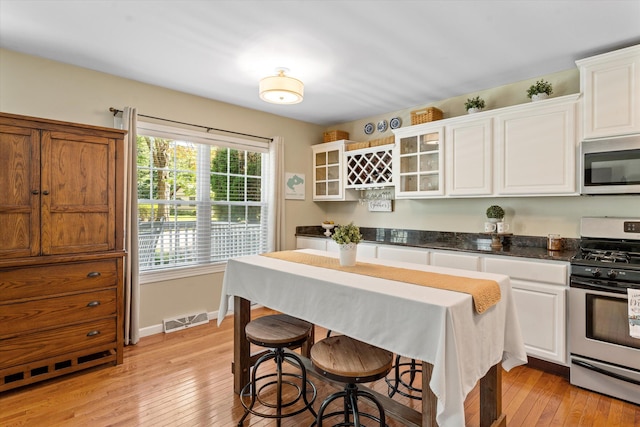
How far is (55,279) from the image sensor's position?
2529mm

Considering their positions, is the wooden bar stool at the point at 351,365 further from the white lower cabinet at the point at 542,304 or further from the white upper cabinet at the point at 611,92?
the white upper cabinet at the point at 611,92

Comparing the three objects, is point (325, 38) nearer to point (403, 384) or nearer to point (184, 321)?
point (403, 384)

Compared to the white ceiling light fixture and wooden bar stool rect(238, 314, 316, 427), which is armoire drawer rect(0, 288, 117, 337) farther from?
the white ceiling light fixture

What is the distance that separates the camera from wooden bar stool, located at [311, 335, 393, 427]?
5.11ft

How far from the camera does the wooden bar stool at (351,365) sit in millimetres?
1557

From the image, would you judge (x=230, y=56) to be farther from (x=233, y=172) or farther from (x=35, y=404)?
(x=35, y=404)

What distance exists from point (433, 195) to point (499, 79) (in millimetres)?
1283

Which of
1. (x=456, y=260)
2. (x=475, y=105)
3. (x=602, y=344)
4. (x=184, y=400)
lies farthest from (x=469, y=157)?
(x=184, y=400)

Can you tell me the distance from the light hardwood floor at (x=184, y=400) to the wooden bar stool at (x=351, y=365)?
22.3 inches

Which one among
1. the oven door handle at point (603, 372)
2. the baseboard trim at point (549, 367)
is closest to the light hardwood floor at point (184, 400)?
the baseboard trim at point (549, 367)

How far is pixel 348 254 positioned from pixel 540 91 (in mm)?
2372

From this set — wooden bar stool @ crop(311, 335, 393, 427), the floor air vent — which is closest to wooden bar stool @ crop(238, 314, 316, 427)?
wooden bar stool @ crop(311, 335, 393, 427)

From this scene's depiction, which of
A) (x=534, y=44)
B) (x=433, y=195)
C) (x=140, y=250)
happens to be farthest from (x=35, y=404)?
(x=534, y=44)

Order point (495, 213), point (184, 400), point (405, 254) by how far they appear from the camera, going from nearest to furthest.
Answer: point (184, 400), point (495, 213), point (405, 254)
